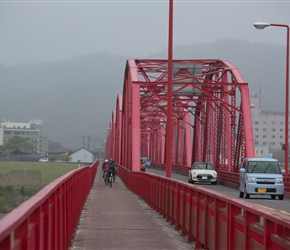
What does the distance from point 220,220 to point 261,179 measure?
951 inches

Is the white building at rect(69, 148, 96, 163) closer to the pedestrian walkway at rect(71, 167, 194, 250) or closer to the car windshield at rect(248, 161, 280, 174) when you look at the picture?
the car windshield at rect(248, 161, 280, 174)

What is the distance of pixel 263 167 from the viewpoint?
119ft

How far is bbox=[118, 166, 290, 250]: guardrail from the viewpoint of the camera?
24.4ft

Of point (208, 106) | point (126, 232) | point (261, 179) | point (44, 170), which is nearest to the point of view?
point (126, 232)

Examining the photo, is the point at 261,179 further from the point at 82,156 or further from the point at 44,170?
the point at 82,156

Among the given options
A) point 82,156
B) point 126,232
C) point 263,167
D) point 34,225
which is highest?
point 82,156

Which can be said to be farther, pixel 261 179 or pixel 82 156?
pixel 82 156

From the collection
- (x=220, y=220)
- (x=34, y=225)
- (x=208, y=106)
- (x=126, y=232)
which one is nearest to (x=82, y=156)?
(x=208, y=106)

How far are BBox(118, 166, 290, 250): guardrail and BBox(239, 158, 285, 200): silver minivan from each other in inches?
523

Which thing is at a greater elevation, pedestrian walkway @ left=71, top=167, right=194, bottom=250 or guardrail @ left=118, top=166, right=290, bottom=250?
guardrail @ left=118, top=166, right=290, bottom=250

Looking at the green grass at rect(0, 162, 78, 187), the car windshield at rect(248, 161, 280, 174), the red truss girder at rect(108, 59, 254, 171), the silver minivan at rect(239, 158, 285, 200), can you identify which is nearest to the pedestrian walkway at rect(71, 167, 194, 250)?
the silver minivan at rect(239, 158, 285, 200)

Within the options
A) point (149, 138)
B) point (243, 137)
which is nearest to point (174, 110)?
point (243, 137)

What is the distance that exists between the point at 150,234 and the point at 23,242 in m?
10.7

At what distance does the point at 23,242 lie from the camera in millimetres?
6266
